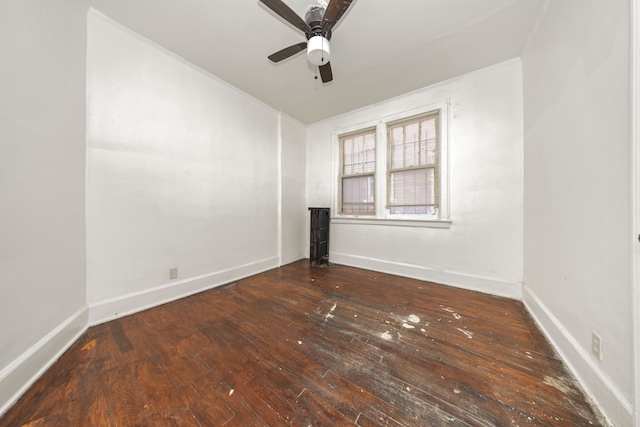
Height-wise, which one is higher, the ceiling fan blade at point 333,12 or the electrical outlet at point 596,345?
the ceiling fan blade at point 333,12

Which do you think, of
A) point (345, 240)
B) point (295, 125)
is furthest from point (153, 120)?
point (345, 240)

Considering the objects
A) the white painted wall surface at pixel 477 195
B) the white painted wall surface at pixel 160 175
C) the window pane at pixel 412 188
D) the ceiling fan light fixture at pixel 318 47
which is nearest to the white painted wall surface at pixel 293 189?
the white painted wall surface at pixel 160 175

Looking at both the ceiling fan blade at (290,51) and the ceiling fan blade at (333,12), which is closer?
the ceiling fan blade at (333,12)

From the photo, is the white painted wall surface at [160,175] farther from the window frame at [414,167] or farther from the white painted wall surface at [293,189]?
the window frame at [414,167]

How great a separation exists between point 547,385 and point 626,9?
1970mm

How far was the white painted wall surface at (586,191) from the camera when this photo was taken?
0.94 m

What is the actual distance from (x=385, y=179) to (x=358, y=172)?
0.52 metres

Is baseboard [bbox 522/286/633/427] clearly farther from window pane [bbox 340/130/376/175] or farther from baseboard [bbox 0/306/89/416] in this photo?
baseboard [bbox 0/306/89/416]

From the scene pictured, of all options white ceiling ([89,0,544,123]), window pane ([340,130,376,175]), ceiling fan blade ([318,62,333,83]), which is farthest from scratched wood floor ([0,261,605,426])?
white ceiling ([89,0,544,123])

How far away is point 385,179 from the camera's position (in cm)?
328

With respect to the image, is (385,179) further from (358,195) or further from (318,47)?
(318,47)

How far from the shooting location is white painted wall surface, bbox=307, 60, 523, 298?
7.64 ft

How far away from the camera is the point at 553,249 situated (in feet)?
5.24

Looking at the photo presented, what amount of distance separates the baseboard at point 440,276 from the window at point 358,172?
86 centimetres
